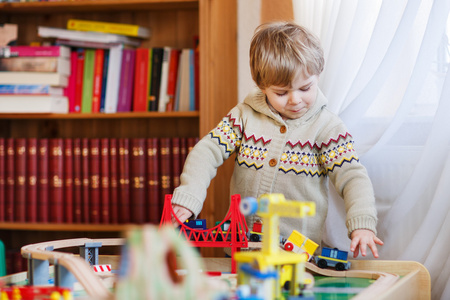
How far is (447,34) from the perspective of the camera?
1326mm

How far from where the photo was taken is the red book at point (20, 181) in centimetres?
194

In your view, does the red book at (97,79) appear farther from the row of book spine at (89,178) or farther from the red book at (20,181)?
the red book at (20,181)

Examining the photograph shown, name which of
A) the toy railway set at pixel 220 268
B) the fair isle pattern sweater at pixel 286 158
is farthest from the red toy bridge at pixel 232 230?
the fair isle pattern sweater at pixel 286 158

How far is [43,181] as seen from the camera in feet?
6.34

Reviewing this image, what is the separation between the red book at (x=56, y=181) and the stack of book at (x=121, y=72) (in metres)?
0.14

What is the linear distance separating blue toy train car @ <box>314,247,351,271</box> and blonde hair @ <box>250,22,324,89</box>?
1.24 ft

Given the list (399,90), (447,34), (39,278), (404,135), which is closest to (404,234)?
(404,135)

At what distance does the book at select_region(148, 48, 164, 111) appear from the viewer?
1883 millimetres

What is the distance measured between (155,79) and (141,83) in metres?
0.05

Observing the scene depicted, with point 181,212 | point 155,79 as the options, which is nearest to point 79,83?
point 155,79

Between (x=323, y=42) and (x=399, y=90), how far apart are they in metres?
0.23

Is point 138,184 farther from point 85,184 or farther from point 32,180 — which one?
point 32,180

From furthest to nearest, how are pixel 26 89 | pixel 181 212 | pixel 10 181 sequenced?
pixel 10 181
pixel 26 89
pixel 181 212

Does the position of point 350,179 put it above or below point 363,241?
above
